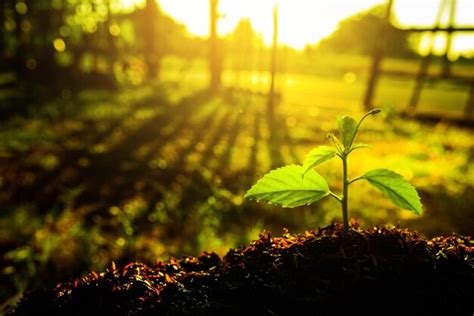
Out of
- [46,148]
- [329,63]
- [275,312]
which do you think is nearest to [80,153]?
[46,148]

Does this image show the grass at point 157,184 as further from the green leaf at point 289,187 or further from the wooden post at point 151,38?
the wooden post at point 151,38

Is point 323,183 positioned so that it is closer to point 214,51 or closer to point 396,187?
point 396,187

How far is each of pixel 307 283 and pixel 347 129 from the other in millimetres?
369

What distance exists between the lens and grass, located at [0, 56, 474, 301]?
12.6 feet

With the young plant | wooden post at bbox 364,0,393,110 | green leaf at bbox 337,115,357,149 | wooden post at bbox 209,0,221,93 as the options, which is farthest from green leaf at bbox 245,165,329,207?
wooden post at bbox 209,0,221,93

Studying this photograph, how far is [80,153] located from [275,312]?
6.50 meters

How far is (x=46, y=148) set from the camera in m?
6.84

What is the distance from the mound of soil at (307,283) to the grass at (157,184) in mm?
2604

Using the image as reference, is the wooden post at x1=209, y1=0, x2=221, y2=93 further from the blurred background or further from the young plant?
the young plant

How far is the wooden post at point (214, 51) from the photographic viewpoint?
46.3 ft

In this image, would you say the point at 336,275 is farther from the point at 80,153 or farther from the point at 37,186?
the point at 80,153

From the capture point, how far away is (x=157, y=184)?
531 centimetres

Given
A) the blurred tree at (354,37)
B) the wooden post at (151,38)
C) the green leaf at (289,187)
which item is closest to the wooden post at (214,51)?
the wooden post at (151,38)

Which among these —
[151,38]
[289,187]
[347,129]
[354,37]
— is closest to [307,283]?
A: [289,187]
